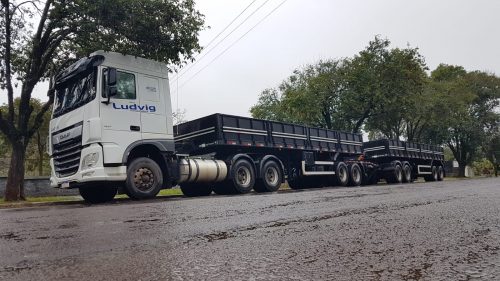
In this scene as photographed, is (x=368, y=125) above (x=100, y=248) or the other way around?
above

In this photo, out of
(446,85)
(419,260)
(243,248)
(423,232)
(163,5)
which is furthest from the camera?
(446,85)

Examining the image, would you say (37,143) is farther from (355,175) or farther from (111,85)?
(111,85)

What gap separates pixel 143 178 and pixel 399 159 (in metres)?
17.4

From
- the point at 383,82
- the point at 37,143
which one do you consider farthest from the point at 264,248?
the point at 37,143

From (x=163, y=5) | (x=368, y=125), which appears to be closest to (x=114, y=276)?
(x=163, y=5)

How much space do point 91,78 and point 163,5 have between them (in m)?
4.82

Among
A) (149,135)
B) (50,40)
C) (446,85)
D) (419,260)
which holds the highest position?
(446,85)

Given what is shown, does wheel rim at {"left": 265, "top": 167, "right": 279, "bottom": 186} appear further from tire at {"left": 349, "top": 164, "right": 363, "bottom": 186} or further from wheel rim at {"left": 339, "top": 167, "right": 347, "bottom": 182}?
tire at {"left": 349, "top": 164, "right": 363, "bottom": 186}

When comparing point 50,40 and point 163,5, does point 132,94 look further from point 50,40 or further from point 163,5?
point 50,40

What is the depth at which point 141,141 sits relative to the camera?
10.4m

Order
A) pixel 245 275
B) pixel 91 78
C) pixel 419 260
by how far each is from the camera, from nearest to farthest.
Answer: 1. pixel 245 275
2. pixel 419 260
3. pixel 91 78

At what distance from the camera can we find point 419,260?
271 cm

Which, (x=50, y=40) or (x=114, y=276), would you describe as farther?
(x=50, y=40)

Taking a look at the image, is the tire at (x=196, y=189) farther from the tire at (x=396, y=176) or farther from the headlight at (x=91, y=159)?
the tire at (x=396, y=176)
